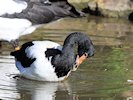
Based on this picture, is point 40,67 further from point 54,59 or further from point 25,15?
point 25,15

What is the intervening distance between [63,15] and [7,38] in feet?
3.31

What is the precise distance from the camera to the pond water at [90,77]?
7.02 metres

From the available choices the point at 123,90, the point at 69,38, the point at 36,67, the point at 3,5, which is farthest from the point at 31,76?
the point at 3,5

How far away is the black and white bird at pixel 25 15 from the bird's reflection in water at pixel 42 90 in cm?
188

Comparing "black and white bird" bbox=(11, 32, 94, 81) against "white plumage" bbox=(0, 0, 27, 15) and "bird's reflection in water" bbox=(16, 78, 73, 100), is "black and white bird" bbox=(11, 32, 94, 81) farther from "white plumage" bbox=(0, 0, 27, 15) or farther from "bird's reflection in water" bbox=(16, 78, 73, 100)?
"white plumage" bbox=(0, 0, 27, 15)

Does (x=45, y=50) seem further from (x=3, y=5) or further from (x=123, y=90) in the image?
(x=3, y=5)

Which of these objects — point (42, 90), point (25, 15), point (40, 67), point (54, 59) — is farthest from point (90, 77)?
point (25, 15)

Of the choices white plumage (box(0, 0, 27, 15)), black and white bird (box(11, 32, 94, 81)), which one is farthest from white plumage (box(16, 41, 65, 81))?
white plumage (box(0, 0, 27, 15))

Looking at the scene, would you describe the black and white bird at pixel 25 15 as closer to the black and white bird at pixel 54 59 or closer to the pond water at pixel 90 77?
the pond water at pixel 90 77

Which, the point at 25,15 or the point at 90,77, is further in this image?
the point at 25,15

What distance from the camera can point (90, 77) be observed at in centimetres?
795

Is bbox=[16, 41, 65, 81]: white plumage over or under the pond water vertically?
over

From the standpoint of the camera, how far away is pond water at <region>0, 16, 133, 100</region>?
7023 millimetres

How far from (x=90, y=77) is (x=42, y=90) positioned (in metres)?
0.94
